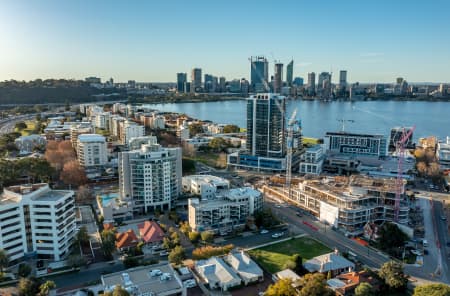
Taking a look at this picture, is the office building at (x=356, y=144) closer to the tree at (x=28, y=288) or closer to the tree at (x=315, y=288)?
the tree at (x=315, y=288)

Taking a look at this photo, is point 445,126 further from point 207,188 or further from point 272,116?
point 207,188

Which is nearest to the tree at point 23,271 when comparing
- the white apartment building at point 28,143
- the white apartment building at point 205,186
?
the white apartment building at point 205,186

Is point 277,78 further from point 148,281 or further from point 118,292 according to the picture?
point 118,292

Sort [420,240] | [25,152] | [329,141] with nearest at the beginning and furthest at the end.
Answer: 1. [420,240]
2. [25,152]
3. [329,141]

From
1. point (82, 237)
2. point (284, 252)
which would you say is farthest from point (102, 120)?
point (284, 252)

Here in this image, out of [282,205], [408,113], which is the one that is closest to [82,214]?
[282,205]
